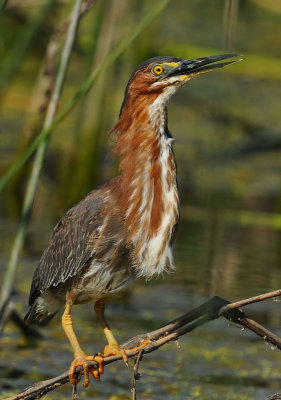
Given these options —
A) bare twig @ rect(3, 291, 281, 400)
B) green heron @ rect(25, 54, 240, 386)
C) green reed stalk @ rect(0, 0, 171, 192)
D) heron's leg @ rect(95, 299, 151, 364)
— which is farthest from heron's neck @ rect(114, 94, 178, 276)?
green reed stalk @ rect(0, 0, 171, 192)

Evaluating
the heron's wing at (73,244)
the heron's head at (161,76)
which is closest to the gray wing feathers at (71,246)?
the heron's wing at (73,244)

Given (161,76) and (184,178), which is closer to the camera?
(161,76)

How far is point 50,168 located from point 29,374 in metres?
4.28

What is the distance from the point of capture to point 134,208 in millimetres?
3982

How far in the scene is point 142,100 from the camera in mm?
3969

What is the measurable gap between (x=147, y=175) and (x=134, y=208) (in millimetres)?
161

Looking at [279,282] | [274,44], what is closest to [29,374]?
[279,282]

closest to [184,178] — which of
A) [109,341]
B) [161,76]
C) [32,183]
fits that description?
[109,341]

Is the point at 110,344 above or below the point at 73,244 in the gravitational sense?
below

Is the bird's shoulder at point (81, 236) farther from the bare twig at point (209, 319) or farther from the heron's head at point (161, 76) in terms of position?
the bare twig at point (209, 319)

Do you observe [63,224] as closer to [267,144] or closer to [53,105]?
[53,105]

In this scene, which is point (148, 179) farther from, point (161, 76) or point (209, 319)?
point (209, 319)

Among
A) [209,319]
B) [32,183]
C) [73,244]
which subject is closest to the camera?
[32,183]

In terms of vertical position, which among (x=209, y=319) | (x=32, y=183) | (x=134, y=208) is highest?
(x=32, y=183)
